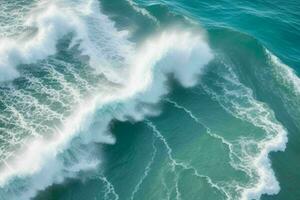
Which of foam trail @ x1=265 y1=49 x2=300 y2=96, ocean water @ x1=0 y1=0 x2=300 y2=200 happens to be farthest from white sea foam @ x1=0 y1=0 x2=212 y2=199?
foam trail @ x1=265 y1=49 x2=300 y2=96

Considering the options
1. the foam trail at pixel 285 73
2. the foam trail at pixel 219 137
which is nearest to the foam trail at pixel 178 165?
the foam trail at pixel 219 137

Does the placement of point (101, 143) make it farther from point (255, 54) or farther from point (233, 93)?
point (255, 54)

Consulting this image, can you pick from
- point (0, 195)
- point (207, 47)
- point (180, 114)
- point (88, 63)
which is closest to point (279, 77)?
point (207, 47)

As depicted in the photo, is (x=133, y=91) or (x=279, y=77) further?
(x=279, y=77)

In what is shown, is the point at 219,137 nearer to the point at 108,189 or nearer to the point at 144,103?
the point at 144,103

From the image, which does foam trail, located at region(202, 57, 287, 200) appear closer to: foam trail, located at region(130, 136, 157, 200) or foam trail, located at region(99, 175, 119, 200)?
foam trail, located at region(130, 136, 157, 200)

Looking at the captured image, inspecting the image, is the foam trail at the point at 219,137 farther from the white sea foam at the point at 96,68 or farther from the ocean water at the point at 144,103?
the white sea foam at the point at 96,68

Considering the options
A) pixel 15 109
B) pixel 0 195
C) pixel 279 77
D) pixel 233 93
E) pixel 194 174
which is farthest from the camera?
pixel 279 77
